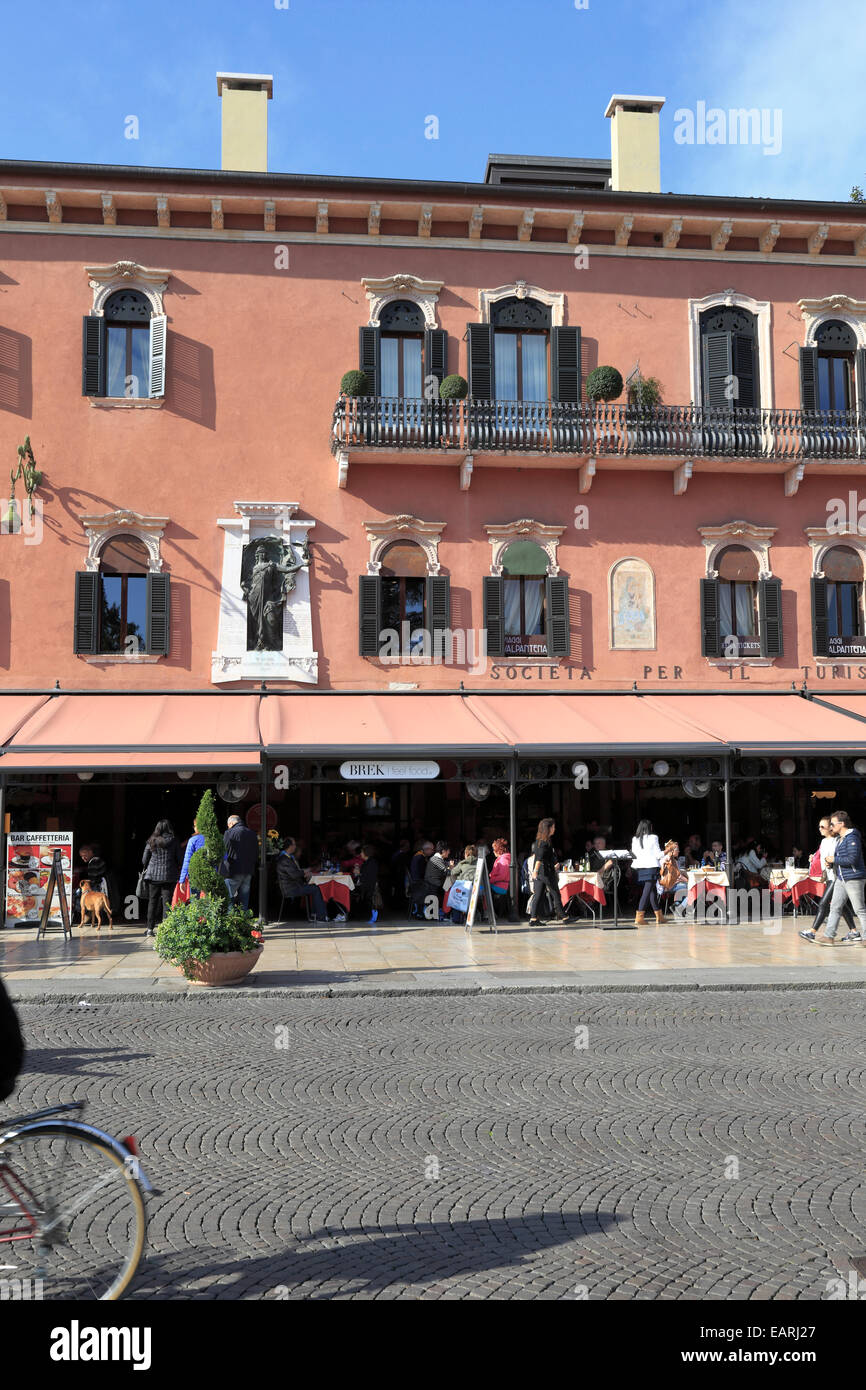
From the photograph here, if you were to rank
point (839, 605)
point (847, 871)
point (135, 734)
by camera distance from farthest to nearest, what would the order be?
point (839, 605), point (135, 734), point (847, 871)

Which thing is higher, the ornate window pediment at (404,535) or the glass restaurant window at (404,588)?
Answer: the ornate window pediment at (404,535)

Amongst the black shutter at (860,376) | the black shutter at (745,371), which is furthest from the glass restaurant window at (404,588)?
the black shutter at (860,376)

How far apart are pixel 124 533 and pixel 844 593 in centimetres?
1379

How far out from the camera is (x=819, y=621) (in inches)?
828

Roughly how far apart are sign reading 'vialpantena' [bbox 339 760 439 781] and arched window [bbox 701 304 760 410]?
9476 mm

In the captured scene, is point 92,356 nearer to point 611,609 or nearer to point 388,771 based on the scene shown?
point 388,771

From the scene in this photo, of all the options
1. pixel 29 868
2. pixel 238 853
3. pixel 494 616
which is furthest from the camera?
pixel 494 616

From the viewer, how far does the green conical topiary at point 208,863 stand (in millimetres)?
11922

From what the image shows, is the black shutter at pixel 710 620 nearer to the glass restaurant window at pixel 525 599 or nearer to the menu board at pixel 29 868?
the glass restaurant window at pixel 525 599

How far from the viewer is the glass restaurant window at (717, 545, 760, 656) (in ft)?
69.2

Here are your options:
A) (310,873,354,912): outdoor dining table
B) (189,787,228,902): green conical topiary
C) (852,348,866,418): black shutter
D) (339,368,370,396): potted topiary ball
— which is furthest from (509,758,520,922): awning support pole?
(852,348,866,418): black shutter

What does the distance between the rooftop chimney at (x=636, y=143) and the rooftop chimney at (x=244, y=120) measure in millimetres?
7269

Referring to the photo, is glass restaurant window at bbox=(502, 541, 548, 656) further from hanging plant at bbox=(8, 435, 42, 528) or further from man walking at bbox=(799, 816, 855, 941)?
hanging plant at bbox=(8, 435, 42, 528)

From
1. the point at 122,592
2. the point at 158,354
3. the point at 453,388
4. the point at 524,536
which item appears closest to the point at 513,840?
the point at 524,536
